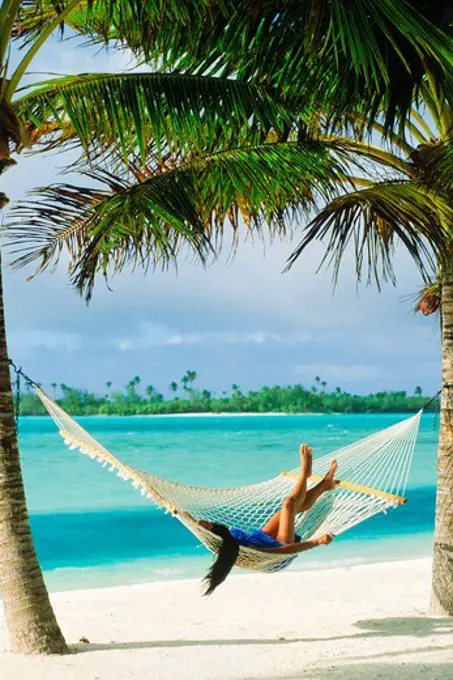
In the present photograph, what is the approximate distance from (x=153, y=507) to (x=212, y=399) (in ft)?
68.2

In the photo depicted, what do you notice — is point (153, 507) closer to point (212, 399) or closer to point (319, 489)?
point (319, 489)

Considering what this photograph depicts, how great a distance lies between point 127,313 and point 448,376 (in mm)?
35301

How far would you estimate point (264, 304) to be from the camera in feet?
125

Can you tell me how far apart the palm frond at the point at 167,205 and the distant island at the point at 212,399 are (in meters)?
29.6

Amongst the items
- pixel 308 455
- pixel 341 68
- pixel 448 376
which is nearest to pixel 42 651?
pixel 308 455

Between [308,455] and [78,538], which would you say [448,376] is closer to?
[308,455]

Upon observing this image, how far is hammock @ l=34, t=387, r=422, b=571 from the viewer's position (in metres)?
3.04

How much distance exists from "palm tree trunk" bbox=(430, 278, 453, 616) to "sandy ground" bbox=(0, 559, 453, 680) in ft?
0.44

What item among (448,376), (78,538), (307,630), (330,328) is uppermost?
(330,328)

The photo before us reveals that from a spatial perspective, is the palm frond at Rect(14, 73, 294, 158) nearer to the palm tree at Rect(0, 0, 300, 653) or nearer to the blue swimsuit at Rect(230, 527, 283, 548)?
the palm tree at Rect(0, 0, 300, 653)

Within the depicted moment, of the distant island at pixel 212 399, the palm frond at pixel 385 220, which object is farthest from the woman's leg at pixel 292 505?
the distant island at pixel 212 399

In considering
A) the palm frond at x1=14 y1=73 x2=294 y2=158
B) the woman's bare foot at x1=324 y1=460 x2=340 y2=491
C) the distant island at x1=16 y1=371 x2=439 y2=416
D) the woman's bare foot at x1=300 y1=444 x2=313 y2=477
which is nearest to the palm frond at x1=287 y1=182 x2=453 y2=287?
the palm frond at x1=14 y1=73 x2=294 y2=158

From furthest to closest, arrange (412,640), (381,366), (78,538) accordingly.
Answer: (381,366)
(78,538)
(412,640)

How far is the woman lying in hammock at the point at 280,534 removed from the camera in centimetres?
298
